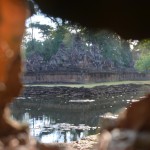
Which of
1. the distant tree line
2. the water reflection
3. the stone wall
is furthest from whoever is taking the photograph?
the stone wall

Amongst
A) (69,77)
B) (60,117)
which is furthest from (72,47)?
(60,117)

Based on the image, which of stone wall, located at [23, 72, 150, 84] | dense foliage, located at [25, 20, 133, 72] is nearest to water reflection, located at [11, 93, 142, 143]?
stone wall, located at [23, 72, 150, 84]

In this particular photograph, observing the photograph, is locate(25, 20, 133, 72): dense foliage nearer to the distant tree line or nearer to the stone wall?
the distant tree line

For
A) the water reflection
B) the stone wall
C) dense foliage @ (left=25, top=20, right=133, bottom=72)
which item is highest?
dense foliage @ (left=25, top=20, right=133, bottom=72)

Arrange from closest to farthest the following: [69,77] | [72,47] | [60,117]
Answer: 1. [60,117]
2. [72,47]
3. [69,77]

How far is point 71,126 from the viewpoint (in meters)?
7.80

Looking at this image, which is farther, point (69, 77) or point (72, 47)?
point (69, 77)

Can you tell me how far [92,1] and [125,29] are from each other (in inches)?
6.0

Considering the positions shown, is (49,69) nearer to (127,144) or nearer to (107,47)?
(107,47)

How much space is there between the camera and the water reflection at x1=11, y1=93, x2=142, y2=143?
6941 mm

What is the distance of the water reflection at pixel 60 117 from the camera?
694 centimetres

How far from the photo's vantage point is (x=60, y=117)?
9.16m

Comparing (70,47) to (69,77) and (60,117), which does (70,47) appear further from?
(60,117)

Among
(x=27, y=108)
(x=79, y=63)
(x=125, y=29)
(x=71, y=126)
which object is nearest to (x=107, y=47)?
(x=79, y=63)
